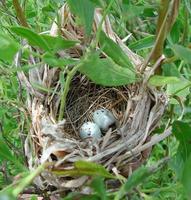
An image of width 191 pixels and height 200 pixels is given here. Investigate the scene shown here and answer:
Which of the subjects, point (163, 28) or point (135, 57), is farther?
point (135, 57)

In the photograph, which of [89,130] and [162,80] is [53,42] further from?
[89,130]

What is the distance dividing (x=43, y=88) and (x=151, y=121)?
192mm

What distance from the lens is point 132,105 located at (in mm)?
954

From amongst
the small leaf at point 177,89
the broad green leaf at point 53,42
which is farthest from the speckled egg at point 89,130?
the broad green leaf at point 53,42

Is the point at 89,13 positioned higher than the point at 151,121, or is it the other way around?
the point at 89,13

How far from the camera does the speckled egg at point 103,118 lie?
105 centimetres

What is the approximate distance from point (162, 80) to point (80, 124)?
0.30 meters

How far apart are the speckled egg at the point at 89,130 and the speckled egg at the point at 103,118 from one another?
0.02 meters

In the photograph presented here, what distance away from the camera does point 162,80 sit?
2.66 feet

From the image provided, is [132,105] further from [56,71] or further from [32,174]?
[32,174]

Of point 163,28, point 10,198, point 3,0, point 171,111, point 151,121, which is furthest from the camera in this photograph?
point 3,0

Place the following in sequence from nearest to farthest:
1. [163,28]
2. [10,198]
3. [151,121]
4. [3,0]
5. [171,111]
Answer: [10,198] < [163,28] < [151,121] < [171,111] < [3,0]

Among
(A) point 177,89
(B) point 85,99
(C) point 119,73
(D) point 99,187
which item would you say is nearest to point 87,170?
(D) point 99,187

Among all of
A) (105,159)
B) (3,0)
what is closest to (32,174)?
(105,159)
